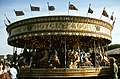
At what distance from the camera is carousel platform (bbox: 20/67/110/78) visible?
1638cm

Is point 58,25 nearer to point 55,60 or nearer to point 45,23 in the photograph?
point 45,23

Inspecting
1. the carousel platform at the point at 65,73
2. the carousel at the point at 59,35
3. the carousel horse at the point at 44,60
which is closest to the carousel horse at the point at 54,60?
the carousel at the point at 59,35

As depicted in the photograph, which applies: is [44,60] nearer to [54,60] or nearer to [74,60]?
[54,60]

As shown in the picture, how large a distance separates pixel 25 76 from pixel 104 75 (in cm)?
568

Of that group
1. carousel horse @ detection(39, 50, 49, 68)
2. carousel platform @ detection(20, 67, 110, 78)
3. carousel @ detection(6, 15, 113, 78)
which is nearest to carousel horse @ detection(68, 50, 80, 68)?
carousel @ detection(6, 15, 113, 78)

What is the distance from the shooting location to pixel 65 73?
16.4 meters

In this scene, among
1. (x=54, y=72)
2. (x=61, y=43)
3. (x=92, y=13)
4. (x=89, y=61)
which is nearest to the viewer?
(x=54, y=72)

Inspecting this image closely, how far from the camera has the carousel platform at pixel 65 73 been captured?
1638 cm

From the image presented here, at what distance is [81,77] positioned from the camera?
56.7ft

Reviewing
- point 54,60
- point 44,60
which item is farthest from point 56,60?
point 44,60

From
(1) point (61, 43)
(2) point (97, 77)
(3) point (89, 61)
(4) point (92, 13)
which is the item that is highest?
(4) point (92, 13)

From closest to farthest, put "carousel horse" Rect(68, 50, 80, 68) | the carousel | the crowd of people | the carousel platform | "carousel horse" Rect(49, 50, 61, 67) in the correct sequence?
the carousel platform < the carousel < "carousel horse" Rect(49, 50, 61, 67) < the crowd of people < "carousel horse" Rect(68, 50, 80, 68)

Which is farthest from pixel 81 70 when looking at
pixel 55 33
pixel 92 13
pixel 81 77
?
pixel 92 13

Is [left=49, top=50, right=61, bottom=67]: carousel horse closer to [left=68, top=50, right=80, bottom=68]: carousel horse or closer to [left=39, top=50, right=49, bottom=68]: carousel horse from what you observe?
[left=39, top=50, right=49, bottom=68]: carousel horse
